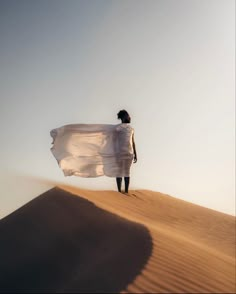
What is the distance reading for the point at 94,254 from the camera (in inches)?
212

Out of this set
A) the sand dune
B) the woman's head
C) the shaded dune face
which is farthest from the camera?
the woman's head

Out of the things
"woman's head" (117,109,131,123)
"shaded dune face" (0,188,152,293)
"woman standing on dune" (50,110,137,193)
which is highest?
"woman's head" (117,109,131,123)

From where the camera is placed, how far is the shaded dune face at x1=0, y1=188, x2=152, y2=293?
15.2ft

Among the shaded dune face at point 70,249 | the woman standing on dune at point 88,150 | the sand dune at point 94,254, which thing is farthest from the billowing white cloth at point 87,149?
the shaded dune face at point 70,249

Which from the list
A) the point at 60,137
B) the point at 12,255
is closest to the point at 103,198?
the point at 60,137

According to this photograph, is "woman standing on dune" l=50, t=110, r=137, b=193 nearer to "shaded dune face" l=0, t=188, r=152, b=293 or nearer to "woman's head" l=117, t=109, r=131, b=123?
"woman's head" l=117, t=109, r=131, b=123

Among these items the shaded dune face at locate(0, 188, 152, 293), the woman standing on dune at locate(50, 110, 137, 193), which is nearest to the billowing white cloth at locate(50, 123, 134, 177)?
the woman standing on dune at locate(50, 110, 137, 193)

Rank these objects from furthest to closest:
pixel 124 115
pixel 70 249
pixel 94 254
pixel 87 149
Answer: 1. pixel 87 149
2. pixel 124 115
3. pixel 70 249
4. pixel 94 254

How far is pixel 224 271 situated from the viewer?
16.9ft

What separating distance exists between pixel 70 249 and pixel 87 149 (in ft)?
13.8

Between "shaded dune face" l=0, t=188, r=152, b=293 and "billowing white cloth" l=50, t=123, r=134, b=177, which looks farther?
"billowing white cloth" l=50, t=123, r=134, b=177

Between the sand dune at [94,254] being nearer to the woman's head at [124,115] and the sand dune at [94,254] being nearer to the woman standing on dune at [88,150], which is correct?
the woman standing on dune at [88,150]

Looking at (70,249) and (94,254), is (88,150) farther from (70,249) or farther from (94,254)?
(94,254)

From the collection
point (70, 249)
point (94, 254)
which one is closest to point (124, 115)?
point (70, 249)
